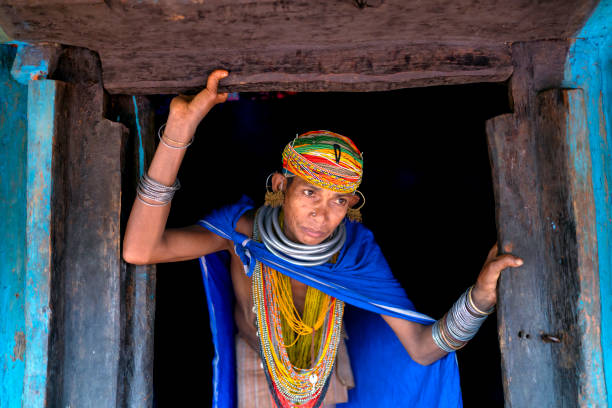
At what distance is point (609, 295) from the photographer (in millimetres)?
2268

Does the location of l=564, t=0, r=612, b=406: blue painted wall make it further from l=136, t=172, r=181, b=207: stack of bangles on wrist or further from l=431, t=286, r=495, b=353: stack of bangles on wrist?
l=136, t=172, r=181, b=207: stack of bangles on wrist

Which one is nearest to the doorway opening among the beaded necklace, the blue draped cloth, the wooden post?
the blue draped cloth

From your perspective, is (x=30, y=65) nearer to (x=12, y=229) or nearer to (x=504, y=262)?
(x=12, y=229)

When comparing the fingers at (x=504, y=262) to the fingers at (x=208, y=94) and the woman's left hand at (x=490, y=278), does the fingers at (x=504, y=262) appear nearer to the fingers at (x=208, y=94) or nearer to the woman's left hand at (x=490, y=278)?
the woman's left hand at (x=490, y=278)

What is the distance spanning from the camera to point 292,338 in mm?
2834

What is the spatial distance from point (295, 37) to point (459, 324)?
4.52ft

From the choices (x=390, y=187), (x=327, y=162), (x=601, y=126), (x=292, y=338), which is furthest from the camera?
(x=390, y=187)

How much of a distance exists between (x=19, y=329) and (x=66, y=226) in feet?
1.60

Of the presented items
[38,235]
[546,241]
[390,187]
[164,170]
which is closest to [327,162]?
[164,170]

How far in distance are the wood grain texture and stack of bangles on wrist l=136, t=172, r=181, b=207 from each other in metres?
0.39

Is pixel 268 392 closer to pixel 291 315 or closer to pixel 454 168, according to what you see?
pixel 291 315

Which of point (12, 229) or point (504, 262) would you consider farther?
point (12, 229)

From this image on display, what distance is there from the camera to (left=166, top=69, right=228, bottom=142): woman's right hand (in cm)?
227

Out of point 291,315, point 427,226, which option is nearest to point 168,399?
point 291,315
